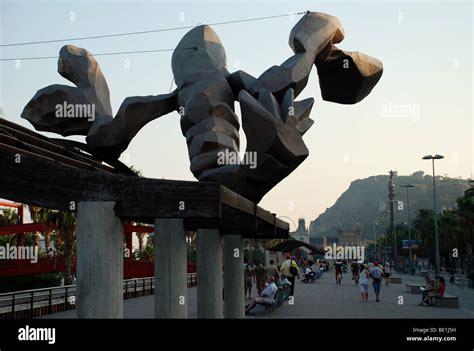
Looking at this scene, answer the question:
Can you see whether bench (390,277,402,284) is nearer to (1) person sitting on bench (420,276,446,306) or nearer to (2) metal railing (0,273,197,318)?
(1) person sitting on bench (420,276,446,306)

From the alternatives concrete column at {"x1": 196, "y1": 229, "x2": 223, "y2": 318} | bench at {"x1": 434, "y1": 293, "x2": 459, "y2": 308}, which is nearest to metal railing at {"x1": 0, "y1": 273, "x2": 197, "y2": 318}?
concrete column at {"x1": 196, "y1": 229, "x2": 223, "y2": 318}

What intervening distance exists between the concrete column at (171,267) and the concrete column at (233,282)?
2.84 meters

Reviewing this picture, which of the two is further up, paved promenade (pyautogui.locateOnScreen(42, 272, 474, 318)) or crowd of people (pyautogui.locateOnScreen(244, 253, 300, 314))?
crowd of people (pyautogui.locateOnScreen(244, 253, 300, 314))

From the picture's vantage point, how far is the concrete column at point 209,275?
1112cm

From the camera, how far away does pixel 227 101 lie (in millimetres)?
11258

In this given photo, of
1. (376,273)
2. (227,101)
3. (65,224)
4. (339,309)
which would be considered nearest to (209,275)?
(227,101)

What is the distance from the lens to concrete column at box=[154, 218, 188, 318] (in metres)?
9.05

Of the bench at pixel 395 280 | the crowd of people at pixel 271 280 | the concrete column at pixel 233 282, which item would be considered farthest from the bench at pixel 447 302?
the bench at pixel 395 280

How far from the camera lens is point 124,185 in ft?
20.4

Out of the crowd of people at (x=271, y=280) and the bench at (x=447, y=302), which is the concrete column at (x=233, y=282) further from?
the bench at (x=447, y=302)

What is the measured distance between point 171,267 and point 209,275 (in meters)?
2.23

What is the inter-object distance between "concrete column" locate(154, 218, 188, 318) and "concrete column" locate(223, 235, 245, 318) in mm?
2835
